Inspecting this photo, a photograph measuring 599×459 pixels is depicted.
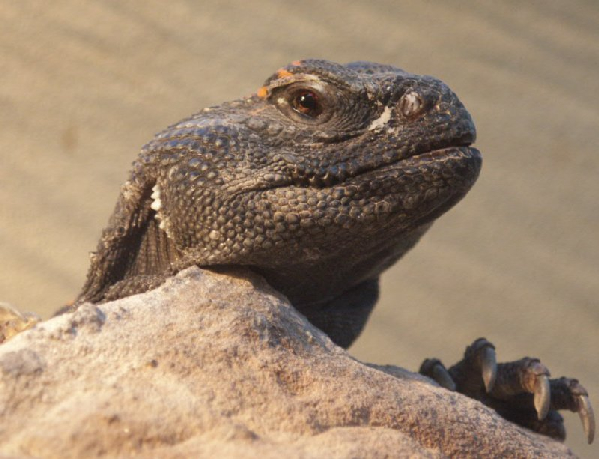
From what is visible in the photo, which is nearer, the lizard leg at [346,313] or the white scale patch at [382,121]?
the white scale patch at [382,121]

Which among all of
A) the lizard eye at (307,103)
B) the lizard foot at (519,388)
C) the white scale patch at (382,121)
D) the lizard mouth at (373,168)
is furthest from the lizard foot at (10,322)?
the lizard foot at (519,388)

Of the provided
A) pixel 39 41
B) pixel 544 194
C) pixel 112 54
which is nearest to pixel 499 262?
pixel 544 194

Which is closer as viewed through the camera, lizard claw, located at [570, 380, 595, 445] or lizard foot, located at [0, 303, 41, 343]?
lizard foot, located at [0, 303, 41, 343]

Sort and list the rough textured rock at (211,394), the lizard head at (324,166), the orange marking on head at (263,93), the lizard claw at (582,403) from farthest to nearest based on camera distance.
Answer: the lizard claw at (582,403)
the orange marking on head at (263,93)
the lizard head at (324,166)
the rough textured rock at (211,394)

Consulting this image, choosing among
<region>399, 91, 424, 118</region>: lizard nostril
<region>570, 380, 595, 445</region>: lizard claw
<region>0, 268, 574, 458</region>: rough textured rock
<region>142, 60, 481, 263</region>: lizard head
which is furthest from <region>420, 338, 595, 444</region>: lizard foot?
<region>399, 91, 424, 118</region>: lizard nostril

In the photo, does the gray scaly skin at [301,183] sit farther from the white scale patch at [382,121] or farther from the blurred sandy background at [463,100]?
the blurred sandy background at [463,100]

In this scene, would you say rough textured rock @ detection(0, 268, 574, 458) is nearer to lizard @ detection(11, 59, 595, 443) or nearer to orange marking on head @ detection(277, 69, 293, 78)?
lizard @ detection(11, 59, 595, 443)
